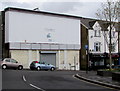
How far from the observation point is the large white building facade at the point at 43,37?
1519 inches

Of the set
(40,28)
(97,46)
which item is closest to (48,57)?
(40,28)

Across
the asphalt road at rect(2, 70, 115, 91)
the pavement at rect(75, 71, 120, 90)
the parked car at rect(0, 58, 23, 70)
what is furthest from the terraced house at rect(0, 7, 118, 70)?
the asphalt road at rect(2, 70, 115, 91)

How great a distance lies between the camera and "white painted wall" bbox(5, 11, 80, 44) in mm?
38500

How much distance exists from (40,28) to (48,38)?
2.42 m

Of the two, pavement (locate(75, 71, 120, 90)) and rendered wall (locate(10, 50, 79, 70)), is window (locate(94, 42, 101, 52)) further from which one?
pavement (locate(75, 71, 120, 90))

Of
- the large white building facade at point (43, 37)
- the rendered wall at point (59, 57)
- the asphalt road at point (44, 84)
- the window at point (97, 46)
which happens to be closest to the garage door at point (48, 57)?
the large white building facade at point (43, 37)

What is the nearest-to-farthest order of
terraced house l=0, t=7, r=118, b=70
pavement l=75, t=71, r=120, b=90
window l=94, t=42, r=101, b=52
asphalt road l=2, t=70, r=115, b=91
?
asphalt road l=2, t=70, r=115, b=91 < pavement l=75, t=71, r=120, b=90 < terraced house l=0, t=7, r=118, b=70 < window l=94, t=42, r=101, b=52

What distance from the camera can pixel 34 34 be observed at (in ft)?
134

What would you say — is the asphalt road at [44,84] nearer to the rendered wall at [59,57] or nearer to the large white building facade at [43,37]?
the rendered wall at [59,57]

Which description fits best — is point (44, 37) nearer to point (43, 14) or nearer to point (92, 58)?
point (43, 14)

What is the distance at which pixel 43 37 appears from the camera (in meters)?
42.3

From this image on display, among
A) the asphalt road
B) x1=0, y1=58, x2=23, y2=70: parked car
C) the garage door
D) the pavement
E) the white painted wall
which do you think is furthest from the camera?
the garage door

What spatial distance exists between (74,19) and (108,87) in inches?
1317

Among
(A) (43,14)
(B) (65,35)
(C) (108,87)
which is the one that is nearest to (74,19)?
(B) (65,35)
